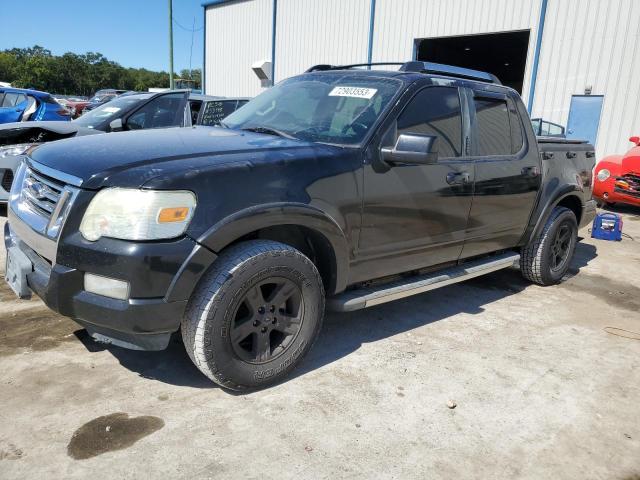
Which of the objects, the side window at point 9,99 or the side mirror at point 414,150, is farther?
the side window at point 9,99

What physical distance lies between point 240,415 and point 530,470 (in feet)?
4.60

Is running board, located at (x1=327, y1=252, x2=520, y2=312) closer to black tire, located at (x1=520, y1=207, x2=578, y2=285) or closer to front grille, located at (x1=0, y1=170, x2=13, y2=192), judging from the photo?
black tire, located at (x1=520, y1=207, x2=578, y2=285)

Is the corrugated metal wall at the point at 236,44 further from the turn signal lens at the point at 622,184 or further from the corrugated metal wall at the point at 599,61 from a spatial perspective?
the turn signal lens at the point at 622,184

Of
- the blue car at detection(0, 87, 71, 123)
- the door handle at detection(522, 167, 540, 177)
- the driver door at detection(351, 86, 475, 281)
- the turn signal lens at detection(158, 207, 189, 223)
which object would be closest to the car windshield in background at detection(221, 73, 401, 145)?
the driver door at detection(351, 86, 475, 281)

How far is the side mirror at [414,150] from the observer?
2.98 metres

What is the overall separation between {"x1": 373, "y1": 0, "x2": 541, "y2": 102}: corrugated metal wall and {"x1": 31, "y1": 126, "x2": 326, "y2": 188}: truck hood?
12.4 metres

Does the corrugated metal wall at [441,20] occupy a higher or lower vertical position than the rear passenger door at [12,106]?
higher

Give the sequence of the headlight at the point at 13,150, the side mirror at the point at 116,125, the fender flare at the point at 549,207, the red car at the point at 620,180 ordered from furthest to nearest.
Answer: the red car at the point at 620,180
the side mirror at the point at 116,125
the headlight at the point at 13,150
the fender flare at the point at 549,207

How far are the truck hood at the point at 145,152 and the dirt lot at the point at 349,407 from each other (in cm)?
116

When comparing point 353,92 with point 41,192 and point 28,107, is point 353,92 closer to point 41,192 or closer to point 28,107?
point 41,192

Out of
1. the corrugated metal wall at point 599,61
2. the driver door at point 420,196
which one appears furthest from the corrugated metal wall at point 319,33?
the driver door at point 420,196

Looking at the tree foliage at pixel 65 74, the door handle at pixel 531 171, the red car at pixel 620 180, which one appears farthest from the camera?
the tree foliage at pixel 65 74

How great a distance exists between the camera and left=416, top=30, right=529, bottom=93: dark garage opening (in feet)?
57.7

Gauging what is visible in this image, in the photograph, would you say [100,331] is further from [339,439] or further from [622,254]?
[622,254]
